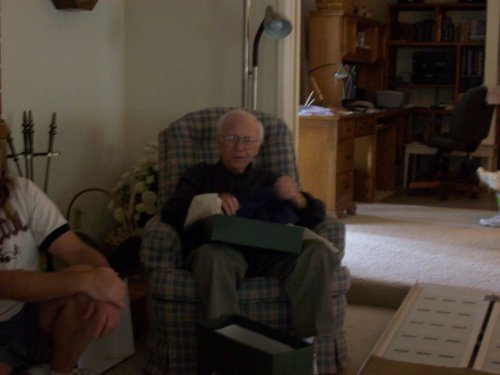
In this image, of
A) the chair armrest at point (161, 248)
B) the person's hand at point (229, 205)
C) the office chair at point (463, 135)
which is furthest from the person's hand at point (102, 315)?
the office chair at point (463, 135)

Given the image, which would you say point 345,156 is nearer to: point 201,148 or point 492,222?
point 492,222

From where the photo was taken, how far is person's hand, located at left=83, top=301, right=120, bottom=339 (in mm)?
2154

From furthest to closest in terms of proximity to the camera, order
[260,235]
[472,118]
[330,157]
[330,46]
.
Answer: [472,118] → [330,46] → [330,157] → [260,235]

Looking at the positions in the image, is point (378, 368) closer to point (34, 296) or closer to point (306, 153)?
point (34, 296)

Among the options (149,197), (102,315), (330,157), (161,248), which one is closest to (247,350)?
(102,315)

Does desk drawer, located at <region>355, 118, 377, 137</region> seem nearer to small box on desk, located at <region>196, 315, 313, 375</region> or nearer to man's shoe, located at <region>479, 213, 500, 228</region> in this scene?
man's shoe, located at <region>479, 213, 500, 228</region>

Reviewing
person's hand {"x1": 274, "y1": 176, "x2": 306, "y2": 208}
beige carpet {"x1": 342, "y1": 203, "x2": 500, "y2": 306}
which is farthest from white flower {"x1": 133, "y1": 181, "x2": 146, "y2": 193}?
beige carpet {"x1": 342, "y1": 203, "x2": 500, "y2": 306}

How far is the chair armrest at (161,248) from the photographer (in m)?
2.81

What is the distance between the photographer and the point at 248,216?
2920mm

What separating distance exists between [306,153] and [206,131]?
221 cm

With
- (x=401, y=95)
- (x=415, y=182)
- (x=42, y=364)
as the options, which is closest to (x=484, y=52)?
(x=401, y=95)

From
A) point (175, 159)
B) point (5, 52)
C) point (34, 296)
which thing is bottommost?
point (34, 296)

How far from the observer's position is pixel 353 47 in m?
6.52

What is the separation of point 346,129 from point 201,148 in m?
2.45
